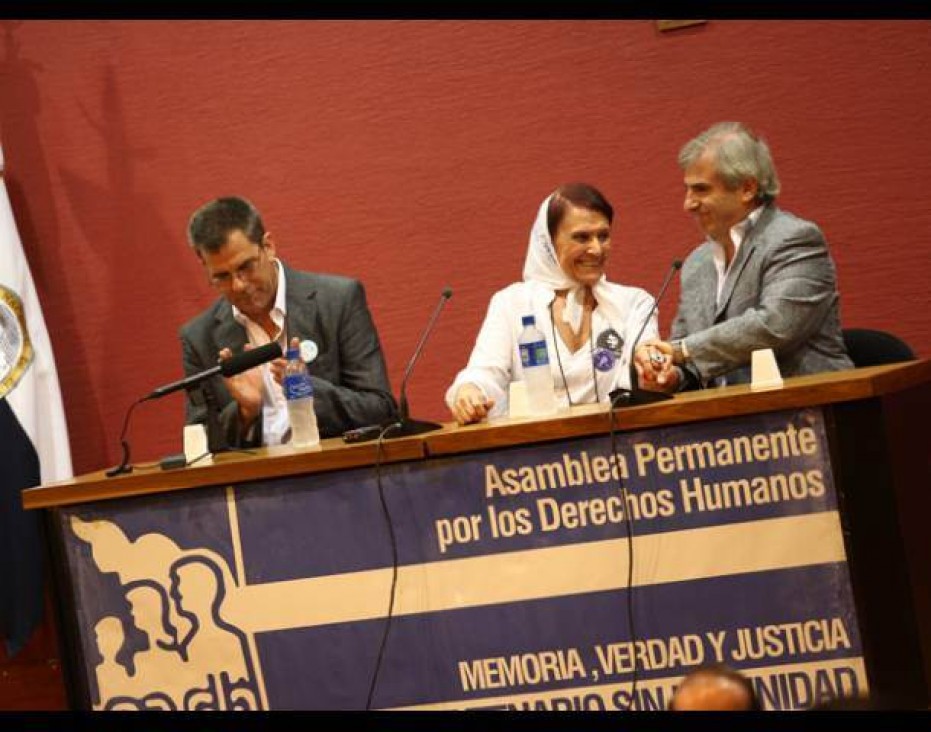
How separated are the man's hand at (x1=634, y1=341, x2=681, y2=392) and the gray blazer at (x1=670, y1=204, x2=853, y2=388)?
4.3 inches

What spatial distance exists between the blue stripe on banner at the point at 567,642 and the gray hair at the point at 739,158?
1.34 meters

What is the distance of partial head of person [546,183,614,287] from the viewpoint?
4223 mm

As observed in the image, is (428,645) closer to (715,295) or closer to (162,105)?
(715,295)

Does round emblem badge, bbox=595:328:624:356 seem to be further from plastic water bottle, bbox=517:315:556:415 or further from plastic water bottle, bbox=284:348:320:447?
plastic water bottle, bbox=284:348:320:447

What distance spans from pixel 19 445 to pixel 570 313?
7.04 feet

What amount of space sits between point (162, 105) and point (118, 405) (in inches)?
48.4

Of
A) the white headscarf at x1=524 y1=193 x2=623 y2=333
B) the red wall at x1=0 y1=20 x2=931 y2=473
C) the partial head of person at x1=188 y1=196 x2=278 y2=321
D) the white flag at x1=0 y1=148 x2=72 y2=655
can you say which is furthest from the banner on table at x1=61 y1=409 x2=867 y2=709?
the red wall at x1=0 y1=20 x2=931 y2=473

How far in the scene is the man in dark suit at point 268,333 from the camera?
3959 millimetres

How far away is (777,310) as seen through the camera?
12.0 ft

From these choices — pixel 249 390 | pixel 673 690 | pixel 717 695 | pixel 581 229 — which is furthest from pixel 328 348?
pixel 717 695

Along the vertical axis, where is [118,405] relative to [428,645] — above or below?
above

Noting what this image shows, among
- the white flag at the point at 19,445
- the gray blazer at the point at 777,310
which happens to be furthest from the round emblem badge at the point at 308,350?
the white flag at the point at 19,445
